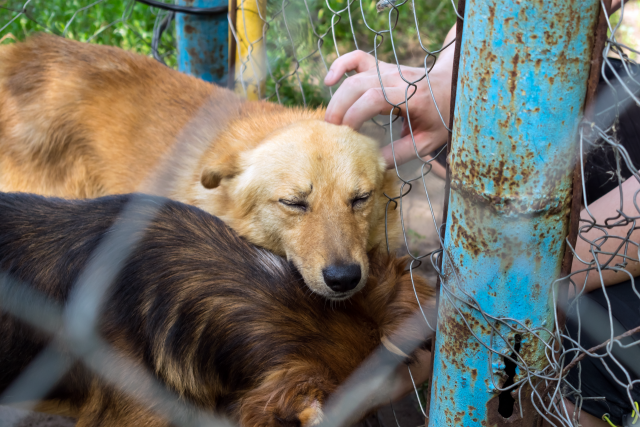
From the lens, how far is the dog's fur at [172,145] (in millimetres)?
2258

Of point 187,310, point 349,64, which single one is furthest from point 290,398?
point 349,64

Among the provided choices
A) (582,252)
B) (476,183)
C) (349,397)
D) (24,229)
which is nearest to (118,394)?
(24,229)

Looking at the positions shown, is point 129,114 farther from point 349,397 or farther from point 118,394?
point 349,397

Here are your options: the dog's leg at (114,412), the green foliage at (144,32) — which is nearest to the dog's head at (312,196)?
the dog's leg at (114,412)

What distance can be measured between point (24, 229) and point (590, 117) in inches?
64.5

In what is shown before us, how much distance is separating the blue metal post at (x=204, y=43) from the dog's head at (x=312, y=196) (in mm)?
971

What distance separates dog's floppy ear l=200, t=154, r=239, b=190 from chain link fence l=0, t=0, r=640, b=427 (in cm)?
39

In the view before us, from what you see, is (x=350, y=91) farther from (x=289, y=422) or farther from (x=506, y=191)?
(x=289, y=422)

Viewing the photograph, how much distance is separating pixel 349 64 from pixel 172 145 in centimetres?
117

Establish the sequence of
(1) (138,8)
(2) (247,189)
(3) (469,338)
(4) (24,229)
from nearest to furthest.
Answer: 1. (3) (469,338)
2. (4) (24,229)
3. (2) (247,189)
4. (1) (138,8)

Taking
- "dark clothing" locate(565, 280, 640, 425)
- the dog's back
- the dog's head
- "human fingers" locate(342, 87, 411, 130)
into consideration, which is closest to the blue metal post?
the dog's back

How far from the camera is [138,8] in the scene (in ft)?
14.8

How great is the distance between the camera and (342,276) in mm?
1858

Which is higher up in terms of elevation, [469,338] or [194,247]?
[469,338]
